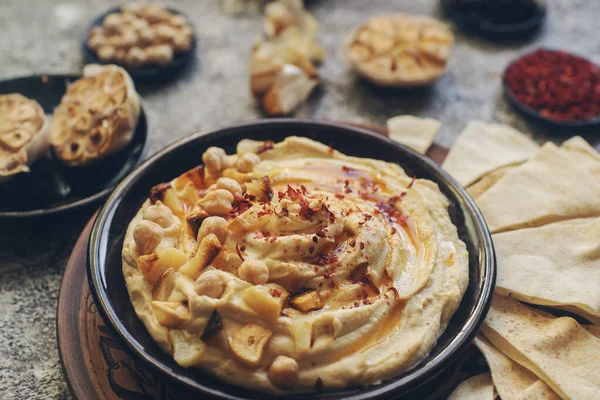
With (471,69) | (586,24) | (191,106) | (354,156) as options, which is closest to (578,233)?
(354,156)

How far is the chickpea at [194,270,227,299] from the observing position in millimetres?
2939

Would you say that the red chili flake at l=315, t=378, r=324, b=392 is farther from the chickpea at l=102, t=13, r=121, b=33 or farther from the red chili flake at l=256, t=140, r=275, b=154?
the chickpea at l=102, t=13, r=121, b=33

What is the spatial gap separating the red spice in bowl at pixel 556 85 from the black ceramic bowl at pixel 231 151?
2191mm

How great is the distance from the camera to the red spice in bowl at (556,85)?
5.50 m

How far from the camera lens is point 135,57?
5.88 meters

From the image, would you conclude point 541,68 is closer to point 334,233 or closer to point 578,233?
point 578,233

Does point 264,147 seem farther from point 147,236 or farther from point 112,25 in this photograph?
point 112,25

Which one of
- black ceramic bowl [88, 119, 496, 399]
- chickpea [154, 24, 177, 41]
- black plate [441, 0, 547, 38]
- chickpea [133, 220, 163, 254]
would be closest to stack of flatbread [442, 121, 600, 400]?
black ceramic bowl [88, 119, 496, 399]

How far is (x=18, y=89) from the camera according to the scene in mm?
5211

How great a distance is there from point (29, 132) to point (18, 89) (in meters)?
1.08

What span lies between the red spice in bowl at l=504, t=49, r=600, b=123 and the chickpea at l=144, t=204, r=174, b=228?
12.5 ft

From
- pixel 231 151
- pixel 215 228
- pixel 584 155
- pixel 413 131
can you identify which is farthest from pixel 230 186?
pixel 584 155

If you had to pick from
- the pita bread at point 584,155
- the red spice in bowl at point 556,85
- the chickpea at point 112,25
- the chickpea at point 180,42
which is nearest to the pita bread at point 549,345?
the pita bread at point 584,155

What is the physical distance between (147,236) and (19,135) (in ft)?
6.14
